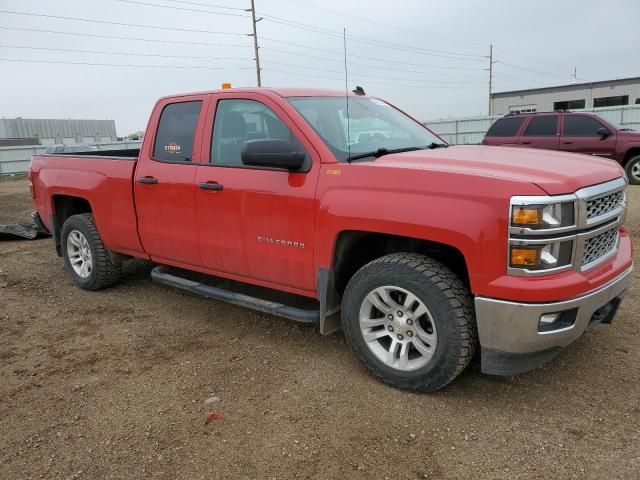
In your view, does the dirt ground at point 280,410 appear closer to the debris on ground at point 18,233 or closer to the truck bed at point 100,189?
the truck bed at point 100,189

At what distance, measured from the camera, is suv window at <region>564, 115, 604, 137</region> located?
1174 cm

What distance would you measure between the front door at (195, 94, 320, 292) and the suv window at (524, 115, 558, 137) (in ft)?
32.2

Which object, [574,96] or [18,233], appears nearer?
[18,233]

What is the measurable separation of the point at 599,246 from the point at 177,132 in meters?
3.24

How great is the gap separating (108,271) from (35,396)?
2075 millimetres

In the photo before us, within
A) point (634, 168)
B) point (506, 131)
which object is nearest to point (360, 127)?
point (506, 131)

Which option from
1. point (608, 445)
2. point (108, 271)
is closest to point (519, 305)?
point (608, 445)

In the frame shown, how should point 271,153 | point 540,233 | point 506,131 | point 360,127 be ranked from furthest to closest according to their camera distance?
1. point 506,131
2. point 360,127
3. point 271,153
4. point 540,233

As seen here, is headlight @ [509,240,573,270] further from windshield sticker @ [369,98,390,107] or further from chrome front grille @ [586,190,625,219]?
windshield sticker @ [369,98,390,107]

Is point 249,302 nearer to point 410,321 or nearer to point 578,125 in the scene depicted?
point 410,321

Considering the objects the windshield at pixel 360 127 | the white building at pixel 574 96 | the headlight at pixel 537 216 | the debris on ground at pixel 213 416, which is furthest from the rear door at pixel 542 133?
the white building at pixel 574 96

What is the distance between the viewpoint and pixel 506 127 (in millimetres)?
12273

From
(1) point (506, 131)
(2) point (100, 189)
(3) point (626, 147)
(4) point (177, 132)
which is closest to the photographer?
(4) point (177, 132)

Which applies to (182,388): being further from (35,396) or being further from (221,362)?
(35,396)
